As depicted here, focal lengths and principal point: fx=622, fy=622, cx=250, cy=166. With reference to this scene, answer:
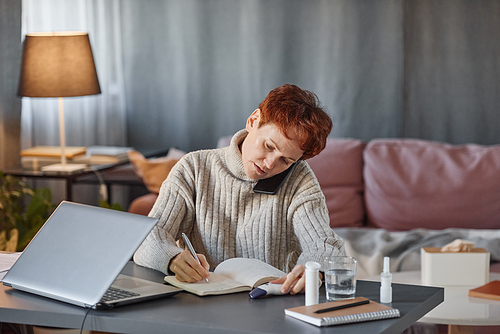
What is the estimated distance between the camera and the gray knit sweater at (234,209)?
1578mm

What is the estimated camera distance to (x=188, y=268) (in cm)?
128

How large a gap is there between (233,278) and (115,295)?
25 centimetres

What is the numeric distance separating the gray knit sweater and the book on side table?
27 cm

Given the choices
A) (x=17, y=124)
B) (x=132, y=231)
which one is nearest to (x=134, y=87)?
(x=17, y=124)

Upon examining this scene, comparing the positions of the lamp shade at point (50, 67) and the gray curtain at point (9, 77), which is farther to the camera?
the gray curtain at point (9, 77)

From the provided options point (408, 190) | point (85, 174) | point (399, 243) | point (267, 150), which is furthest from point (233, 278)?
point (408, 190)

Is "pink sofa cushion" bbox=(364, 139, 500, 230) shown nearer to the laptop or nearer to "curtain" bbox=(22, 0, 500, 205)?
"curtain" bbox=(22, 0, 500, 205)

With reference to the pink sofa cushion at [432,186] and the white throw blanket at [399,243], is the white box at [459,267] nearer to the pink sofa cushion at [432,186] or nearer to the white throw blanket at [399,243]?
the white throw blanket at [399,243]

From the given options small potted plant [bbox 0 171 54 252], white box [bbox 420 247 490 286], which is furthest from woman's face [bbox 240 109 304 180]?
small potted plant [bbox 0 171 54 252]

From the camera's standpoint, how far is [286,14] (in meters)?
3.49

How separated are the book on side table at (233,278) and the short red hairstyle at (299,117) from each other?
0.31 m

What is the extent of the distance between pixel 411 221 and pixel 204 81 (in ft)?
4.80

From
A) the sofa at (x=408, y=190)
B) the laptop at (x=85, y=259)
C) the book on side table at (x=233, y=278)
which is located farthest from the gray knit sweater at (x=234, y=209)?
the sofa at (x=408, y=190)

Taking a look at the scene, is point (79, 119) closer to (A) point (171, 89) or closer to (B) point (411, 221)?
(A) point (171, 89)
